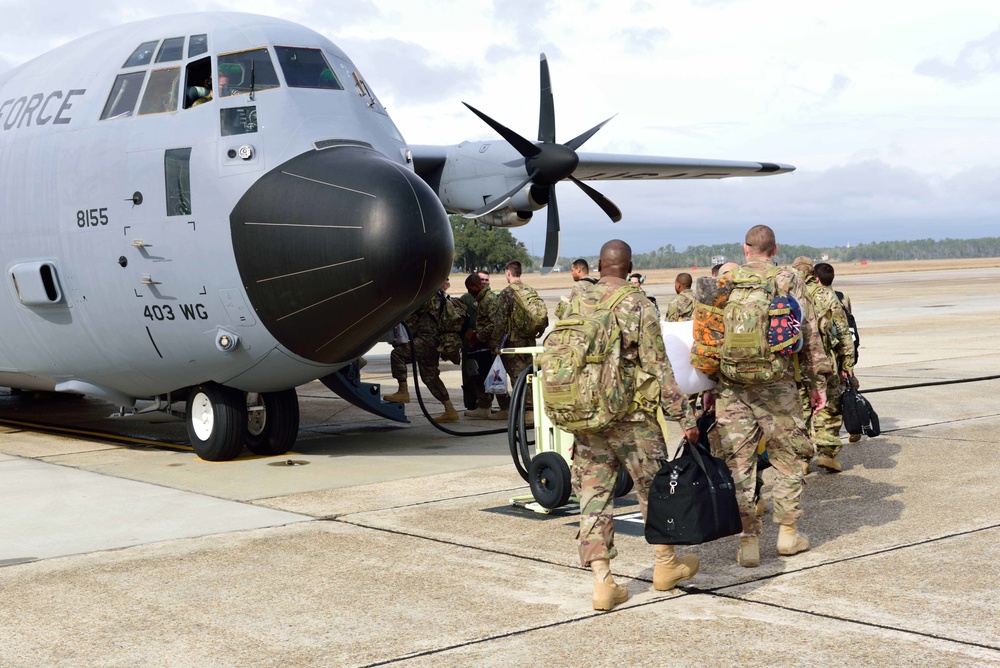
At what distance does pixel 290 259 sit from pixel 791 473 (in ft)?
15.0

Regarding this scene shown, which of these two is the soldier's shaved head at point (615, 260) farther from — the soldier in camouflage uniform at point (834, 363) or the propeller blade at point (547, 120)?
the propeller blade at point (547, 120)

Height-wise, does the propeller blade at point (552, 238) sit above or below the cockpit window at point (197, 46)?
below

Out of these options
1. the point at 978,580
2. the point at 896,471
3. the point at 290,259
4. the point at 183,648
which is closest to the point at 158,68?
the point at 290,259

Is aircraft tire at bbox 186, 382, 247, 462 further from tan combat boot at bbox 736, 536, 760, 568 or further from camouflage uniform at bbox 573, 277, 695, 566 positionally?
tan combat boot at bbox 736, 536, 760, 568

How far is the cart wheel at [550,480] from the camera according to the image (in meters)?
7.57

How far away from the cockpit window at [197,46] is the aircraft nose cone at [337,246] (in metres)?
1.60

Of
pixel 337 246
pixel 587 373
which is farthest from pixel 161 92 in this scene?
pixel 587 373

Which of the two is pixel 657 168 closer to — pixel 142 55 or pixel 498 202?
pixel 498 202

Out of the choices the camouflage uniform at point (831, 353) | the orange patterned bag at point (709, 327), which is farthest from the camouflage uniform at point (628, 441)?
the camouflage uniform at point (831, 353)

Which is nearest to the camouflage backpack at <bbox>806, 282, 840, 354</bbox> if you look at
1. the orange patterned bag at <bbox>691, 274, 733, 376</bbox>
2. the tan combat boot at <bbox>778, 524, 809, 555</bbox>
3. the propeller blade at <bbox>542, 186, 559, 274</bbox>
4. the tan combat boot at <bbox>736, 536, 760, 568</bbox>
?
the orange patterned bag at <bbox>691, 274, 733, 376</bbox>

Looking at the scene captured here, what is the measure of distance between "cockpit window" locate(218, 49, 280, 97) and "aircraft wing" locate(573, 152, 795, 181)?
910 cm

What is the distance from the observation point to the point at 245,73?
980cm

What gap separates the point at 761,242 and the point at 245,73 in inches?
208

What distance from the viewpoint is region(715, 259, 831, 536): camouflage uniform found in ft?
21.2
